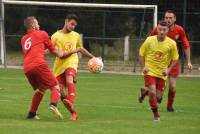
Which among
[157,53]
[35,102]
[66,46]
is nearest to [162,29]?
→ [157,53]

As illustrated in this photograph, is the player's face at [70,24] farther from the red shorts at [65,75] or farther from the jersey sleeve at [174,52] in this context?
the jersey sleeve at [174,52]

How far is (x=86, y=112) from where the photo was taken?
1577 centimetres

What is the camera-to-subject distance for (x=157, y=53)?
14.7 meters

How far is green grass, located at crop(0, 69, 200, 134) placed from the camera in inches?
477

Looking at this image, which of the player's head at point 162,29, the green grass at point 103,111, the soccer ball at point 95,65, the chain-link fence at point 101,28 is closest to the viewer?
the green grass at point 103,111

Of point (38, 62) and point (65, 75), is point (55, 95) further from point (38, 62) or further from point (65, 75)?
point (65, 75)

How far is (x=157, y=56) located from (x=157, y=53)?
0.19ft

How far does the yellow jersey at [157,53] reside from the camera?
1456cm

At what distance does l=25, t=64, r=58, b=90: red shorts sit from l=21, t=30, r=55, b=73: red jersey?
0.24 ft

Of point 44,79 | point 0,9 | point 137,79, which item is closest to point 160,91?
point 44,79

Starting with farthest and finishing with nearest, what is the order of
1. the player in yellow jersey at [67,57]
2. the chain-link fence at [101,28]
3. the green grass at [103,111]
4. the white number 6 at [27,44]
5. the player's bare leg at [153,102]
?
the chain-link fence at [101,28], the player in yellow jersey at [67,57], the player's bare leg at [153,102], the white number 6 at [27,44], the green grass at [103,111]

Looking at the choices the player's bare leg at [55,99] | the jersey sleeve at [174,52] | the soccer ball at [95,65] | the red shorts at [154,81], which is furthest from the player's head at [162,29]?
the player's bare leg at [55,99]

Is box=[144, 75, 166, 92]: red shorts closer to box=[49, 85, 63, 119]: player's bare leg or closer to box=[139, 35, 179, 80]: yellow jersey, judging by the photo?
box=[139, 35, 179, 80]: yellow jersey

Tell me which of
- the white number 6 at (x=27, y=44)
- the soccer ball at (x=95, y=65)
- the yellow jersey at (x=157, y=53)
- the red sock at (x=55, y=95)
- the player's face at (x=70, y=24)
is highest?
the player's face at (x=70, y=24)
